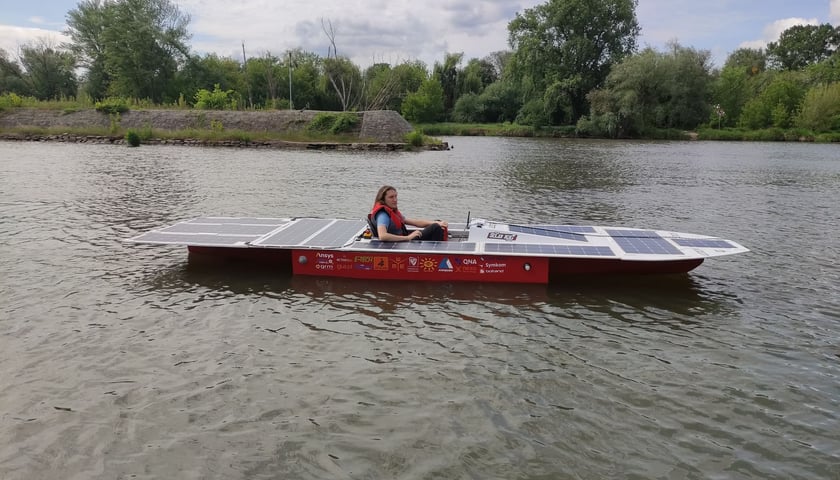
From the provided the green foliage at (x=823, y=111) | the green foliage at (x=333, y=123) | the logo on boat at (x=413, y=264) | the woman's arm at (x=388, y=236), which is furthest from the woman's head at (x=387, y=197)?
the green foliage at (x=823, y=111)

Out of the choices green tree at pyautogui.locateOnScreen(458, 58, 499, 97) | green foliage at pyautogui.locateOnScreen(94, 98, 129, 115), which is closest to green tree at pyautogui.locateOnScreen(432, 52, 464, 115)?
green tree at pyautogui.locateOnScreen(458, 58, 499, 97)

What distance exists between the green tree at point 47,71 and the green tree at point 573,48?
2370 inches

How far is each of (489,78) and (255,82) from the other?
41719 mm

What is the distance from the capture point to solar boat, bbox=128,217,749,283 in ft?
32.6

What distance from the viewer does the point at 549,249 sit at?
1009 cm

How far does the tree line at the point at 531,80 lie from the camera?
6550 centimetres

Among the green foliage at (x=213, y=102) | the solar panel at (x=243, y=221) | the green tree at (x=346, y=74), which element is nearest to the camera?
the solar panel at (x=243, y=221)

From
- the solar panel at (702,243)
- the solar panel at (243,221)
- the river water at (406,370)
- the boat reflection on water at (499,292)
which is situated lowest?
the river water at (406,370)

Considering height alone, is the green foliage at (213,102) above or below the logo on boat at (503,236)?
above

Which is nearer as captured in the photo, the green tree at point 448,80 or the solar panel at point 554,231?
the solar panel at point 554,231

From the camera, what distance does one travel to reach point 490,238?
10734mm

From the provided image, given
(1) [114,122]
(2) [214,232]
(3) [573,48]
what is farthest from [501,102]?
(2) [214,232]

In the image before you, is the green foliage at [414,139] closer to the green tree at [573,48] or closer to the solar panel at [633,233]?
the green tree at [573,48]

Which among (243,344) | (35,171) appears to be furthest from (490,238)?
(35,171)
